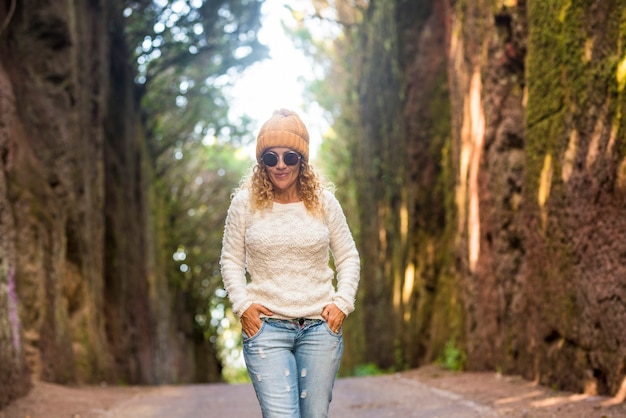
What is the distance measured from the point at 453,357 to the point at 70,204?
20.7ft

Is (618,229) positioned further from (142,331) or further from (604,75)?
(142,331)

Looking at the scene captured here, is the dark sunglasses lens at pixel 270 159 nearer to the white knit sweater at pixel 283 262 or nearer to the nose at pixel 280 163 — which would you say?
the nose at pixel 280 163

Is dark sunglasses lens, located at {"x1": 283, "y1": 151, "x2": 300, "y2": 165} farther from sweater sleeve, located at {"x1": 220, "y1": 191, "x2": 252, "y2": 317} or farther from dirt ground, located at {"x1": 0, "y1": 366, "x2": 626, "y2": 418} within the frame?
dirt ground, located at {"x1": 0, "y1": 366, "x2": 626, "y2": 418}

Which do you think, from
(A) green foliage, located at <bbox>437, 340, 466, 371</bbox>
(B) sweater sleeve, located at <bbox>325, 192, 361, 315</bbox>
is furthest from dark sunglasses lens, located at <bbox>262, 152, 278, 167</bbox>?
(A) green foliage, located at <bbox>437, 340, 466, 371</bbox>

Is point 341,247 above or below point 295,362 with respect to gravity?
above

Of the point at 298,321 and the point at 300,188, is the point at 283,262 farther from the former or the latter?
the point at 300,188

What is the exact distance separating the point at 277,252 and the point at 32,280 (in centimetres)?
776

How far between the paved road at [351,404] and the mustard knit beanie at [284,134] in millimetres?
3639

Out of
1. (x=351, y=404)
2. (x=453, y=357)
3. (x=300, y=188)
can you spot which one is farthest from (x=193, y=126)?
(x=300, y=188)

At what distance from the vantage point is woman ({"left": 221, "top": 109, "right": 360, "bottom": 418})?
12.9 ft

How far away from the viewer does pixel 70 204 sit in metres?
14.2

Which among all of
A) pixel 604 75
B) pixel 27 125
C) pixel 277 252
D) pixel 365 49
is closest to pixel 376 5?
pixel 365 49

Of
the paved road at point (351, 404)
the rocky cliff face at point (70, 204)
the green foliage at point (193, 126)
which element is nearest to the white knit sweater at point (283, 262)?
the paved road at point (351, 404)

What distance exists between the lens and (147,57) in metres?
21.2
